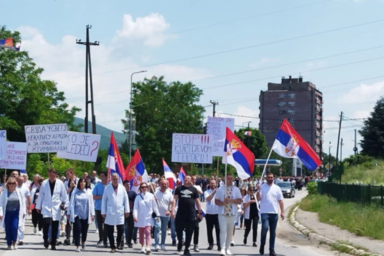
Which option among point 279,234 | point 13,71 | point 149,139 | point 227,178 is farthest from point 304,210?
point 149,139

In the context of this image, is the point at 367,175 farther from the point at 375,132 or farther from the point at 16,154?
the point at 16,154

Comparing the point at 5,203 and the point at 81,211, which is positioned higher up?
the point at 5,203

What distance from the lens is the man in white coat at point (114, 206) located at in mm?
15828

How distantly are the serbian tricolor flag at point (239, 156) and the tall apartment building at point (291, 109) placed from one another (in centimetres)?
13700

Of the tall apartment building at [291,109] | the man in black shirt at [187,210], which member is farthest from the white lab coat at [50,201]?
the tall apartment building at [291,109]

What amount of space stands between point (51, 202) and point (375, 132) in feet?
183

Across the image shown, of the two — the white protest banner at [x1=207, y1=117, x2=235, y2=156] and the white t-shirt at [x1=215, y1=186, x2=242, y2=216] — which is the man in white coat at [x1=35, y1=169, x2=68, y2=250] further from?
the white protest banner at [x1=207, y1=117, x2=235, y2=156]

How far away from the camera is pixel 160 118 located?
70625 mm

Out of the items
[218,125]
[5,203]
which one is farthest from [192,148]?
[5,203]

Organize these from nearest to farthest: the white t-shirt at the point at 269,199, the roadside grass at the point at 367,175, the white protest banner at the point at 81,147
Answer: the white t-shirt at the point at 269,199
the white protest banner at the point at 81,147
the roadside grass at the point at 367,175

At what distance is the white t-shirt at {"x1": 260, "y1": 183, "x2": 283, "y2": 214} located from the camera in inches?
623

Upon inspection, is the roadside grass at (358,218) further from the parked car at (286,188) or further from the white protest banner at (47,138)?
the parked car at (286,188)

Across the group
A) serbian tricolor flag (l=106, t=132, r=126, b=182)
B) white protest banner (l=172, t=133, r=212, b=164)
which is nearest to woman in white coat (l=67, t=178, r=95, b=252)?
serbian tricolor flag (l=106, t=132, r=126, b=182)

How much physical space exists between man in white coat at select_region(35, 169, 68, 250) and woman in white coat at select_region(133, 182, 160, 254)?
1.81m
